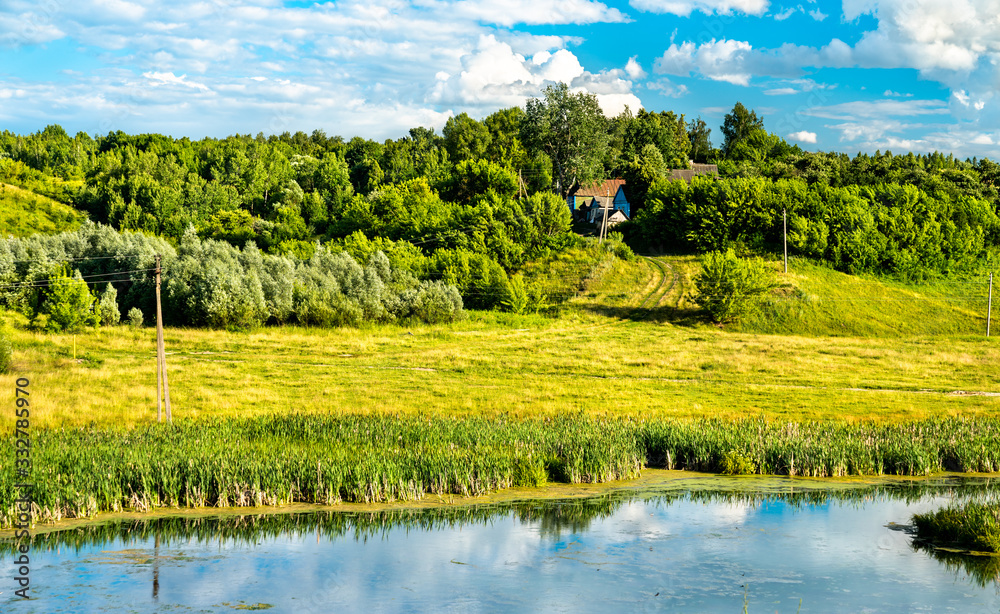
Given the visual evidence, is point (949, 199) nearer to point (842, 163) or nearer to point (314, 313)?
point (842, 163)

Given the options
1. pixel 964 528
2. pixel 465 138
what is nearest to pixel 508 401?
pixel 964 528

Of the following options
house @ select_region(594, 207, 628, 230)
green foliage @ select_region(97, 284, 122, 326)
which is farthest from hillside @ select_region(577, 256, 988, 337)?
green foliage @ select_region(97, 284, 122, 326)

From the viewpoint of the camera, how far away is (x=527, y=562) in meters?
17.4

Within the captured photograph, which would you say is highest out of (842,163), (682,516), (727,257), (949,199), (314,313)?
(842,163)

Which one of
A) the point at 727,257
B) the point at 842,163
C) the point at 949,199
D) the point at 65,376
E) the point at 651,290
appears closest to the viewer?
the point at 65,376

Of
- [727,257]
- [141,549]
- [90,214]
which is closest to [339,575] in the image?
[141,549]

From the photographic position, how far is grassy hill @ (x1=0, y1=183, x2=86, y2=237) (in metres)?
97.9

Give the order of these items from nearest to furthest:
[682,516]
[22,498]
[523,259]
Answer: [22,498] → [682,516] → [523,259]

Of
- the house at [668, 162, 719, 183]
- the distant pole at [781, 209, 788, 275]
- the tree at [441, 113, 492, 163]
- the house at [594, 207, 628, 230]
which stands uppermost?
the tree at [441, 113, 492, 163]

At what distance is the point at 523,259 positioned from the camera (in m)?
86.8

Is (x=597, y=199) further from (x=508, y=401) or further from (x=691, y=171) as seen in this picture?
(x=508, y=401)

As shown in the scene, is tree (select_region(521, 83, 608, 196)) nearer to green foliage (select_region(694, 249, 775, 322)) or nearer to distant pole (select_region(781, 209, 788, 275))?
distant pole (select_region(781, 209, 788, 275))

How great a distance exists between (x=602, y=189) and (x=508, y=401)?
8010 centimetres

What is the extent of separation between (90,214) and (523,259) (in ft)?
224
